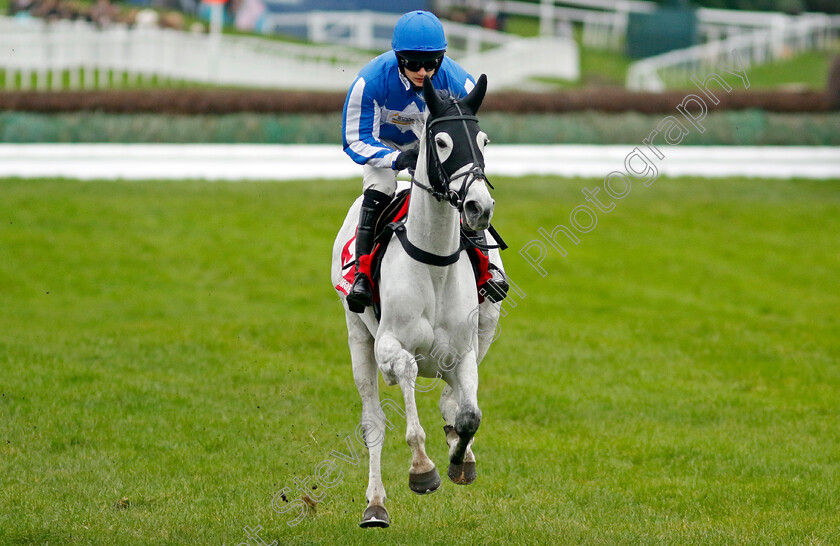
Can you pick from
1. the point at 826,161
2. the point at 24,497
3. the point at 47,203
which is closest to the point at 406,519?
the point at 24,497

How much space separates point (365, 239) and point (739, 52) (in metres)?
30.7

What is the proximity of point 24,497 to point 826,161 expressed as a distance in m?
16.7

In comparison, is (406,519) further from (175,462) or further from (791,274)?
(791,274)

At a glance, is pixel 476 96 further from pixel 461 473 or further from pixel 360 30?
pixel 360 30

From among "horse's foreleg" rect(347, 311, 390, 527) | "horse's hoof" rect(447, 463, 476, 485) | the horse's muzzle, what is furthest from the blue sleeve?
"horse's hoof" rect(447, 463, 476, 485)

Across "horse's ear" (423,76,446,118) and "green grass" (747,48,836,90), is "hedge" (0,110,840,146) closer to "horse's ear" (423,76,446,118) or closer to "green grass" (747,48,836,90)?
"green grass" (747,48,836,90)

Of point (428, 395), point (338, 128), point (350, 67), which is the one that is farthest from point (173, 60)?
point (428, 395)

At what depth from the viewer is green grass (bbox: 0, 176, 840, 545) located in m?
7.12

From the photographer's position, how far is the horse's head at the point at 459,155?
4.99 m

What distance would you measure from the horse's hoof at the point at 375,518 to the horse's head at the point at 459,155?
186 cm

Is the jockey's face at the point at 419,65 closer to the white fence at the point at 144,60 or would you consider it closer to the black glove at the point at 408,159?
the black glove at the point at 408,159

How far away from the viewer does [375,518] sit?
5.96m

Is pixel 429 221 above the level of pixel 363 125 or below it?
below

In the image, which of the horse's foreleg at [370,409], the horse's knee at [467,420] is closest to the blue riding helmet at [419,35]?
the horse's foreleg at [370,409]
